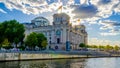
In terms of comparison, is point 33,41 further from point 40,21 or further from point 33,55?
point 40,21

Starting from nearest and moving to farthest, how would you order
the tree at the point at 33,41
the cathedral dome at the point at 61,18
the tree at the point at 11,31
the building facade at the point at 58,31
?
the tree at the point at 11,31, the tree at the point at 33,41, the building facade at the point at 58,31, the cathedral dome at the point at 61,18

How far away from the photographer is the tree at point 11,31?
85.2 metres

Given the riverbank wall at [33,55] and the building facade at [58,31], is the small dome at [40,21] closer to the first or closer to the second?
the building facade at [58,31]

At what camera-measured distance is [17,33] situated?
87062 mm

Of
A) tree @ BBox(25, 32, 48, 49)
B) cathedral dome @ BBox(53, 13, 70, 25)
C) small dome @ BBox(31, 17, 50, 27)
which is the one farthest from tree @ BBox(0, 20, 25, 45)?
small dome @ BBox(31, 17, 50, 27)

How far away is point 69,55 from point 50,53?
15315 mm

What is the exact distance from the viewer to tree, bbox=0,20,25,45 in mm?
85188

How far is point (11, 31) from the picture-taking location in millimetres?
85250

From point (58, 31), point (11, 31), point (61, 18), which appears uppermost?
point (61, 18)

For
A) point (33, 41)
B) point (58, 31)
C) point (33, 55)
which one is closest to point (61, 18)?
point (58, 31)

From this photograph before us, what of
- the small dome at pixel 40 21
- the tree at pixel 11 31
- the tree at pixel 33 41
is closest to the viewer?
the tree at pixel 11 31

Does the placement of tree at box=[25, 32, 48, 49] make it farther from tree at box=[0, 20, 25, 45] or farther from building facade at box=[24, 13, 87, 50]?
building facade at box=[24, 13, 87, 50]

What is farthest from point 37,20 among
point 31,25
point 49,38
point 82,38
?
point 82,38

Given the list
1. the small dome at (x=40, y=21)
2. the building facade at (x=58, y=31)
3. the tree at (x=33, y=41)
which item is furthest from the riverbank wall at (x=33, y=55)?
the small dome at (x=40, y=21)
